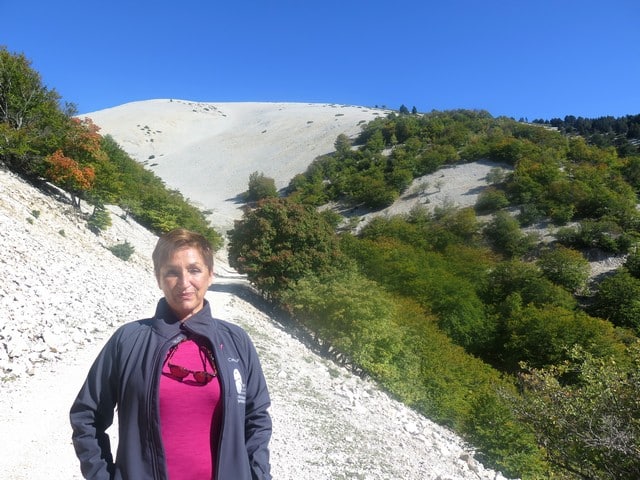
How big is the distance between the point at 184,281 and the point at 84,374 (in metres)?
8.55

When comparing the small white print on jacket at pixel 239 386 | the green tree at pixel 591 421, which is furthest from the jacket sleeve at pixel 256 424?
the green tree at pixel 591 421

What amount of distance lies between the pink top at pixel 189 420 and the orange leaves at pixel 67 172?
70.8 ft

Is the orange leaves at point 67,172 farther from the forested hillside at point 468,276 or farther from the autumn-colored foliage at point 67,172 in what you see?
the forested hillside at point 468,276

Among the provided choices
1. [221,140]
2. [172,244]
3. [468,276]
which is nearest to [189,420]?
[172,244]

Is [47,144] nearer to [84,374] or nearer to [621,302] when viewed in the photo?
[84,374]

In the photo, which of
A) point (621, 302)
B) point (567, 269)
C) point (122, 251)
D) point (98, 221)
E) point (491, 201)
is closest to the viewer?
point (122, 251)

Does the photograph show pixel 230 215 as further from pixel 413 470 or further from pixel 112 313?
pixel 413 470

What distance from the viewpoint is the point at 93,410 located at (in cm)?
240

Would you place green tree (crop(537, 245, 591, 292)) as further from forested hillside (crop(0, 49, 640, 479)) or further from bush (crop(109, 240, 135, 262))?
bush (crop(109, 240, 135, 262))

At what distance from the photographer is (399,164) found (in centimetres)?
6600

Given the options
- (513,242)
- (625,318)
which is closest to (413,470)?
(625,318)

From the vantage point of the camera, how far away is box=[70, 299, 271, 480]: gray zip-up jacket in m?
→ 2.28

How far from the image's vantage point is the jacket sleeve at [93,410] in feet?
7.79

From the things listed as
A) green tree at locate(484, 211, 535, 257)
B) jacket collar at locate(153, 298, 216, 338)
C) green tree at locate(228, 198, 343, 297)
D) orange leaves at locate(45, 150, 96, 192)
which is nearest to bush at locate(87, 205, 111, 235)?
orange leaves at locate(45, 150, 96, 192)
